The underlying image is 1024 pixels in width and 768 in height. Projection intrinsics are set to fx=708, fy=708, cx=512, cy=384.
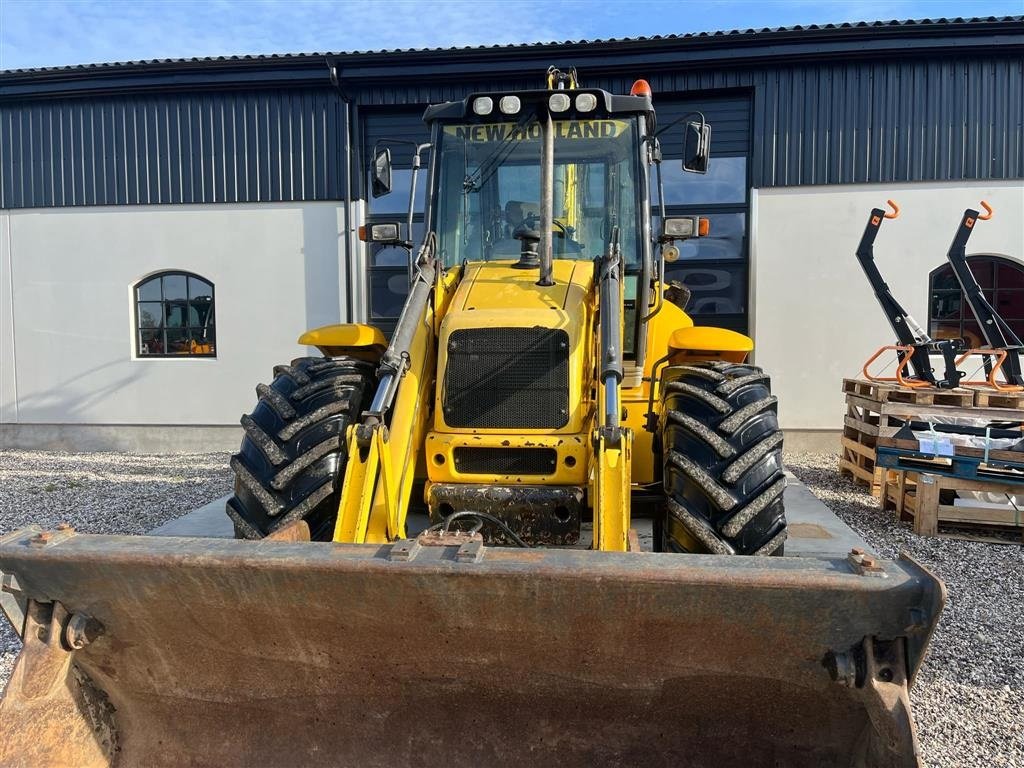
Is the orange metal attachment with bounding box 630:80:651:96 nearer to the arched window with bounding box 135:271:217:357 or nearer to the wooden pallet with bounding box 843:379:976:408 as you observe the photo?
the wooden pallet with bounding box 843:379:976:408

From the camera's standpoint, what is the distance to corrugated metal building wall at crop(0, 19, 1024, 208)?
9258mm

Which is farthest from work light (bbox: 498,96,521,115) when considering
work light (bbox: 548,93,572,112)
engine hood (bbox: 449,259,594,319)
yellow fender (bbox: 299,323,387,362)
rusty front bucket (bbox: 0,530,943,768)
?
rusty front bucket (bbox: 0,530,943,768)

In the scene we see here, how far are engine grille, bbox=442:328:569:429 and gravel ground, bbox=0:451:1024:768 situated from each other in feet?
7.17

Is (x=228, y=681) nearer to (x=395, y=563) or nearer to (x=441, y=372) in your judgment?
(x=395, y=563)

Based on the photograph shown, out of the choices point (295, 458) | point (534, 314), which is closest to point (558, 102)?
point (534, 314)

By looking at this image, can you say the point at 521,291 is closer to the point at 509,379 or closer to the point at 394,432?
the point at 509,379

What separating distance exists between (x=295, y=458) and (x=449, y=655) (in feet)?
4.74

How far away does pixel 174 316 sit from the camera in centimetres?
1067

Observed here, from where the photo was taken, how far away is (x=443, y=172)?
443 centimetres

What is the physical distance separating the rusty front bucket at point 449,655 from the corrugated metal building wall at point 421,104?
8.52 m

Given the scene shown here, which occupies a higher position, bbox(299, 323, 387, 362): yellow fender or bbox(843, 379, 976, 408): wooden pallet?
bbox(299, 323, 387, 362): yellow fender

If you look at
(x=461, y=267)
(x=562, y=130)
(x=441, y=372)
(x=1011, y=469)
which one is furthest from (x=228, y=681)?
(x=1011, y=469)

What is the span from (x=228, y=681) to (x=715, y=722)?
1.74 meters

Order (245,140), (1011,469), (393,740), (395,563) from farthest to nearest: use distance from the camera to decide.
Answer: (245,140) < (1011,469) < (393,740) < (395,563)
